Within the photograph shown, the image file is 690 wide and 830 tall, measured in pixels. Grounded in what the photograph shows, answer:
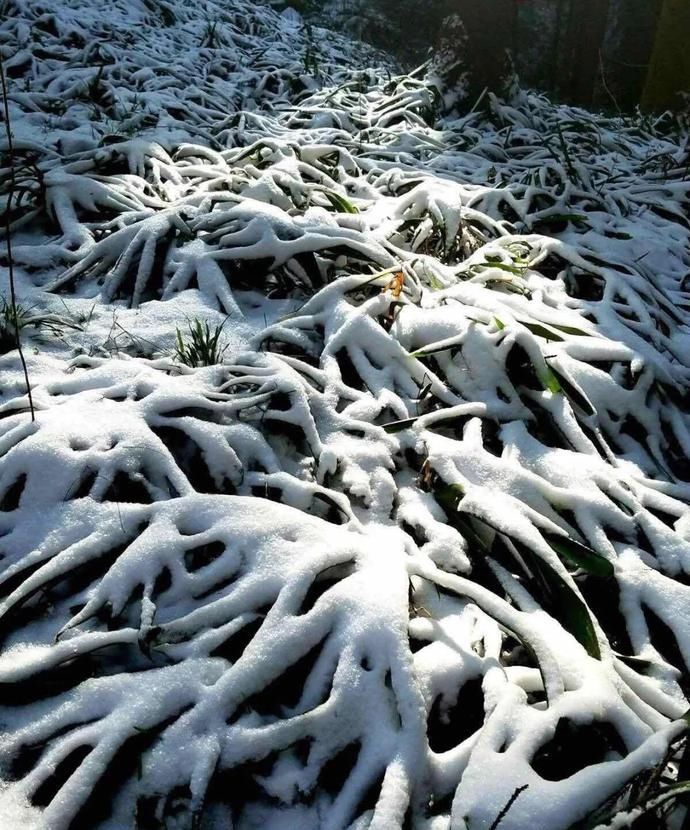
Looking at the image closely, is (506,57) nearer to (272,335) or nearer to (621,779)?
(272,335)

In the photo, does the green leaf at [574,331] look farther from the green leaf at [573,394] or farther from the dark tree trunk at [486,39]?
the dark tree trunk at [486,39]

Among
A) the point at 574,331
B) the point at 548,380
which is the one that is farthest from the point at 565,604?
the point at 574,331

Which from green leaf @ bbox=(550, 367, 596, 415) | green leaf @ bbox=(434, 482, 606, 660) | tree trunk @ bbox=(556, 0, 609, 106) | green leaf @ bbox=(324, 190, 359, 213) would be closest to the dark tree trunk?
green leaf @ bbox=(324, 190, 359, 213)

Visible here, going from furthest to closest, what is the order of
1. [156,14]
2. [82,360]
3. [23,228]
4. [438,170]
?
[156,14] → [438,170] → [23,228] → [82,360]

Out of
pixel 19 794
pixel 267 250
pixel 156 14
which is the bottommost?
pixel 19 794

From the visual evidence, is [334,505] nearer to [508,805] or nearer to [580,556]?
[580,556]

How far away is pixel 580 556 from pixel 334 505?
19.7 inches

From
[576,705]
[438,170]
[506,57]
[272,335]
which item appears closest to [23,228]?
[272,335]

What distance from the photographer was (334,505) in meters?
1.37

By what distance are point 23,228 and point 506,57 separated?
340cm

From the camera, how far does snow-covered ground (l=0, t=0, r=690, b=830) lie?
38.6 inches

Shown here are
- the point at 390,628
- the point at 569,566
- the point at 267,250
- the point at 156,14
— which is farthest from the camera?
the point at 156,14

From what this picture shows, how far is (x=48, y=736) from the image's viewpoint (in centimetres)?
100

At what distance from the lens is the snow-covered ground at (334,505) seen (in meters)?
0.98
